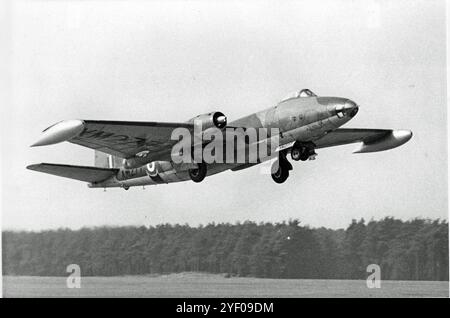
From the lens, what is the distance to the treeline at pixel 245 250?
2766cm

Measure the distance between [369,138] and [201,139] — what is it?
7671 mm

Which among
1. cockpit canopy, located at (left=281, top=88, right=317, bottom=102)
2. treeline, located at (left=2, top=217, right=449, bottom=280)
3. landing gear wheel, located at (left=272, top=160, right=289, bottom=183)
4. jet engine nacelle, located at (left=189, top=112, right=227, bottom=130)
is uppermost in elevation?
cockpit canopy, located at (left=281, top=88, right=317, bottom=102)

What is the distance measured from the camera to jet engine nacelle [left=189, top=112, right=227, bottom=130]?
2328 cm

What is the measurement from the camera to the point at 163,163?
2695 cm

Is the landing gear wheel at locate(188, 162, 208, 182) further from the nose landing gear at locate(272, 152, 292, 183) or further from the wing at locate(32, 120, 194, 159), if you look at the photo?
the nose landing gear at locate(272, 152, 292, 183)

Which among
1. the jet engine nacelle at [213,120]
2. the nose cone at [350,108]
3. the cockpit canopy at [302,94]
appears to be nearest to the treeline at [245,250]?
the jet engine nacelle at [213,120]

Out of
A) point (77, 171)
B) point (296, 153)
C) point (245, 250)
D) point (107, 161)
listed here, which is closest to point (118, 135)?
point (77, 171)

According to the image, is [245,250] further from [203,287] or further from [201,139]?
[201,139]

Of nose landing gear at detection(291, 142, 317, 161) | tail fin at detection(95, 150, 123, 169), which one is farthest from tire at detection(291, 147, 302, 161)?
tail fin at detection(95, 150, 123, 169)

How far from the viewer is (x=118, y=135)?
24.8m

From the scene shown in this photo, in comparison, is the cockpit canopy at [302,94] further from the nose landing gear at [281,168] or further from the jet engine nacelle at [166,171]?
the jet engine nacelle at [166,171]
